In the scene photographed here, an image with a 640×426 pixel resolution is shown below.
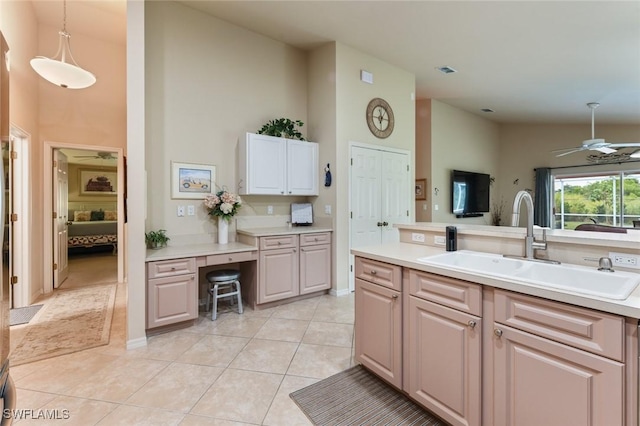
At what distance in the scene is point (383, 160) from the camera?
4555 millimetres

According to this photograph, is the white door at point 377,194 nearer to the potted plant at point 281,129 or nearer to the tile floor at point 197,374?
the potted plant at point 281,129

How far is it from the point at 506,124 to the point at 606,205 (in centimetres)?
283

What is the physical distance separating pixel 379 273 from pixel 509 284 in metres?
0.80

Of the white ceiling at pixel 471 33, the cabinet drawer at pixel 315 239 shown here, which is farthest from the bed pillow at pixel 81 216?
the cabinet drawer at pixel 315 239

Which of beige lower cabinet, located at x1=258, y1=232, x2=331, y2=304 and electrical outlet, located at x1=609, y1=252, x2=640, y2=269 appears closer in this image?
electrical outlet, located at x1=609, y1=252, x2=640, y2=269

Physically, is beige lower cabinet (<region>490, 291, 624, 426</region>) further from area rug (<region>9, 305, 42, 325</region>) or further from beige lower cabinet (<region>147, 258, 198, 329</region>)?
area rug (<region>9, 305, 42, 325</region>)

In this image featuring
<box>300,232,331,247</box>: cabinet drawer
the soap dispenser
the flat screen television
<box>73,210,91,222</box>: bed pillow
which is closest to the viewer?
the soap dispenser

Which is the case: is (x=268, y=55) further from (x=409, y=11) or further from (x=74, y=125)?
(x=74, y=125)

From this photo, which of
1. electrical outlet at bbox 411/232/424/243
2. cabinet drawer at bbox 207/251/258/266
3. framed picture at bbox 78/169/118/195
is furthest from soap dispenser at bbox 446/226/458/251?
framed picture at bbox 78/169/118/195

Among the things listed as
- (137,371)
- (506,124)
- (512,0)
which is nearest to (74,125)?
(137,371)

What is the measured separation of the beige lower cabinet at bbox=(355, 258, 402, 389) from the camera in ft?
6.13

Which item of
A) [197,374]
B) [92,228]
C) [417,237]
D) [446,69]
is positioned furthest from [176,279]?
Result: [92,228]

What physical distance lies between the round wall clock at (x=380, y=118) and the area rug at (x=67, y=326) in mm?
4007

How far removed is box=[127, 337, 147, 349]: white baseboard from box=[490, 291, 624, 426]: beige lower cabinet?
2.64 metres
